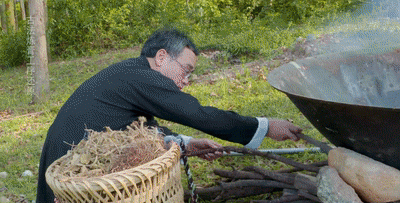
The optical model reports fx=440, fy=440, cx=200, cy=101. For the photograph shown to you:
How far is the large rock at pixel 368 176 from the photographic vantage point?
6.45 feet

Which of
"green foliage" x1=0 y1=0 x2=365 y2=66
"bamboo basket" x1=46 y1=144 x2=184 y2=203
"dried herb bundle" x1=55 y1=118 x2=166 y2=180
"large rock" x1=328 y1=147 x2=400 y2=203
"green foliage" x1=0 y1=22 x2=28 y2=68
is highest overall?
"dried herb bundle" x1=55 y1=118 x2=166 y2=180

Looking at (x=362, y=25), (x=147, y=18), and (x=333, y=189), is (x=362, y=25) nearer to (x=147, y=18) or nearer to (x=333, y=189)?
(x=333, y=189)

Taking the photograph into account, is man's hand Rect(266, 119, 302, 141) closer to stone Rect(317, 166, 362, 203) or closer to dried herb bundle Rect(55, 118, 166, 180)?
stone Rect(317, 166, 362, 203)

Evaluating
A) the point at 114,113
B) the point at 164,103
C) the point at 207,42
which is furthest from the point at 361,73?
the point at 207,42

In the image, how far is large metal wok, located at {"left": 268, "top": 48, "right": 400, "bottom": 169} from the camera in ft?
5.93

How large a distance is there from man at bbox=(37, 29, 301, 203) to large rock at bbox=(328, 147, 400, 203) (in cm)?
34

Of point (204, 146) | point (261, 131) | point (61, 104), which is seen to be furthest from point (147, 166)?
point (61, 104)

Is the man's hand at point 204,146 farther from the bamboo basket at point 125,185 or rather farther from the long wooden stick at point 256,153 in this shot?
the bamboo basket at point 125,185

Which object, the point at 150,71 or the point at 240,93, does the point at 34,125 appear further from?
the point at 150,71

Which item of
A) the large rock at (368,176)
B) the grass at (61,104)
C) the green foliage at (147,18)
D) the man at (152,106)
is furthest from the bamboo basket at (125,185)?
the green foliage at (147,18)

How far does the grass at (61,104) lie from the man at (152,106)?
40.5 inches

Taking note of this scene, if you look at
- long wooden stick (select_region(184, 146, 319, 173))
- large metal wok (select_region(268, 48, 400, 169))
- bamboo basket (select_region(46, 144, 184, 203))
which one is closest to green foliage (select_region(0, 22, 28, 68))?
long wooden stick (select_region(184, 146, 319, 173))

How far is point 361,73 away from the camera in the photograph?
275 centimetres

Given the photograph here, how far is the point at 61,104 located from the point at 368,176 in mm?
5051
